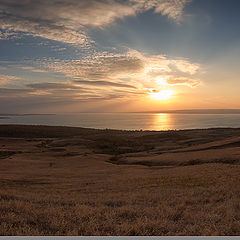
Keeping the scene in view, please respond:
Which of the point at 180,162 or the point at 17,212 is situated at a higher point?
the point at 17,212

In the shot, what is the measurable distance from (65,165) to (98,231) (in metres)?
20.0

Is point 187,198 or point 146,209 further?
point 187,198

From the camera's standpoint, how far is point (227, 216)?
22.1 ft

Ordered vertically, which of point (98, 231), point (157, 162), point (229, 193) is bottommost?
point (157, 162)

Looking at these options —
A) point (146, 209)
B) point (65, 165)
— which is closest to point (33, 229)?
point (146, 209)

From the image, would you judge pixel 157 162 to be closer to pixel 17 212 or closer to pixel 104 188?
pixel 104 188

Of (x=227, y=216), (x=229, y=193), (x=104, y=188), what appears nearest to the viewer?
(x=227, y=216)

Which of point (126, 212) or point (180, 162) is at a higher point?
point (126, 212)

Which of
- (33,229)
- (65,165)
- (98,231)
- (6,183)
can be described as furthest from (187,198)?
(65,165)

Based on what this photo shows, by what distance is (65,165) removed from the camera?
24.5 metres

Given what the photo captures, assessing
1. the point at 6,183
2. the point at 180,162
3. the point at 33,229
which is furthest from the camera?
the point at 180,162

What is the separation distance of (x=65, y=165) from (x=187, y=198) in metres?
18.0

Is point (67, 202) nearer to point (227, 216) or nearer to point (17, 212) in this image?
point (17, 212)

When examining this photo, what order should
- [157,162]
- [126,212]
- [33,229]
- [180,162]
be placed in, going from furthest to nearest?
[157,162] < [180,162] < [126,212] < [33,229]
